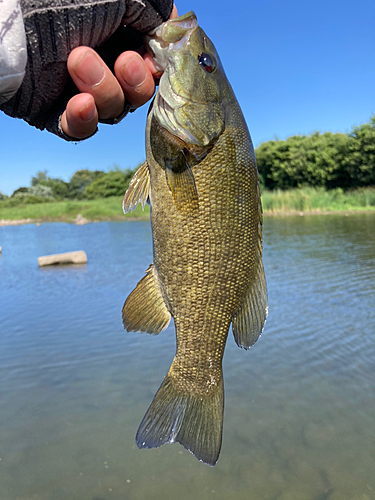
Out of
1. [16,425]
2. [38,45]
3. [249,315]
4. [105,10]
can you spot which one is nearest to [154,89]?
[105,10]

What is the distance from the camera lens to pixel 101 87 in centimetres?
214

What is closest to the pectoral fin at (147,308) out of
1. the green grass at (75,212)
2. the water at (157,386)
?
the water at (157,386)

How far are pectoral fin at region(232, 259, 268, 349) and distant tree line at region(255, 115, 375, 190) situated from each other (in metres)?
39.9

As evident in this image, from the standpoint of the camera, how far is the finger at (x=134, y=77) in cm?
218

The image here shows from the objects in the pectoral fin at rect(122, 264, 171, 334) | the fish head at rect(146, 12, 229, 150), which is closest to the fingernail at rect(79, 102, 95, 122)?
the fish head at rect(146, 12, 229, 150)

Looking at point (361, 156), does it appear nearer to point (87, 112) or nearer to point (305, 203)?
point (305, 203)

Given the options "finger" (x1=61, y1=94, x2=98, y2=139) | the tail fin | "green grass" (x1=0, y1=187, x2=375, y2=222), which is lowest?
"green grass" (x1=0, y1=187, x2=375, y2=222)

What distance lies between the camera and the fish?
2.18 meters

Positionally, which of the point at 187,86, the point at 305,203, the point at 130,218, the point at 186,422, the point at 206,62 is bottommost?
the point at 130,218

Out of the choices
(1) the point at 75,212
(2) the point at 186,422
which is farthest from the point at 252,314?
(1) the point at 75,212

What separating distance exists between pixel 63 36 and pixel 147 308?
1.49m

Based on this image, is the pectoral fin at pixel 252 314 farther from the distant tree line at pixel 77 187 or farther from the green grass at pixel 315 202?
the distant tree line at pixel 77 187

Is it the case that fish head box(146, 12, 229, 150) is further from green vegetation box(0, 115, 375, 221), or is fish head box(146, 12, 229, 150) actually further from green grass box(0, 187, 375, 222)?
green vegetation box(0, 115, 375, 221)

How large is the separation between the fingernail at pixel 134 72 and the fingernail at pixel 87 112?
0.82ft
